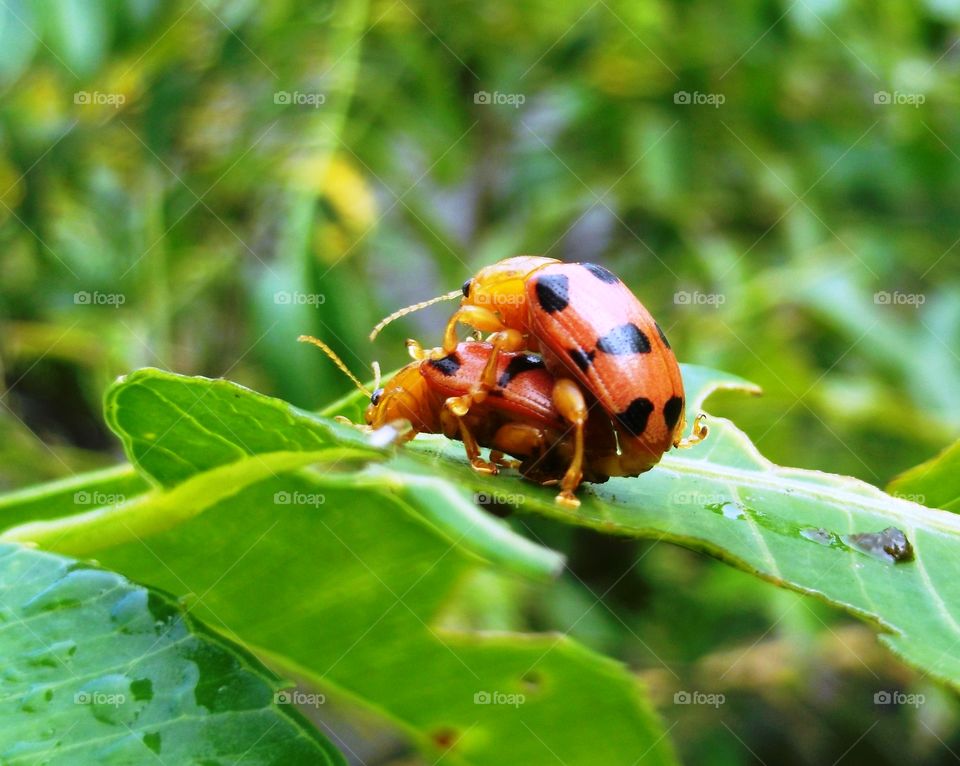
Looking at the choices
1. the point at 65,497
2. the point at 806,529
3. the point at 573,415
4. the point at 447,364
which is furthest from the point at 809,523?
the point at 65,497

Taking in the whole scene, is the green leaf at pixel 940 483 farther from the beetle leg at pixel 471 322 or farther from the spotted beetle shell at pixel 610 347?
the beetle leg at pixel 471 322

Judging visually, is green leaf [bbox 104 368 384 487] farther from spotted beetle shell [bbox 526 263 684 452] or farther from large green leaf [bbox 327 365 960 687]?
spotted beetle shell [bbox 526 263 684 452]

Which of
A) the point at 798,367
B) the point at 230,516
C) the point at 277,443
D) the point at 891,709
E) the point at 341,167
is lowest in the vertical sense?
the point at 891,709

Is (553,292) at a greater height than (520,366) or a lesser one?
greater

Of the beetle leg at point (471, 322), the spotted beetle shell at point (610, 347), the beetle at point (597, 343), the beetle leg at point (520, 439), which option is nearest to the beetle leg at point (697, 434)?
the beetle at point (597, 343)

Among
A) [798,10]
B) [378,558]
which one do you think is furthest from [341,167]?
[378,558]

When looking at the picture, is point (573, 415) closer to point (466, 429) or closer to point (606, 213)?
point (466, 429)

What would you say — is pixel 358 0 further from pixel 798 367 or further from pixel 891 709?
pixel 891 709
